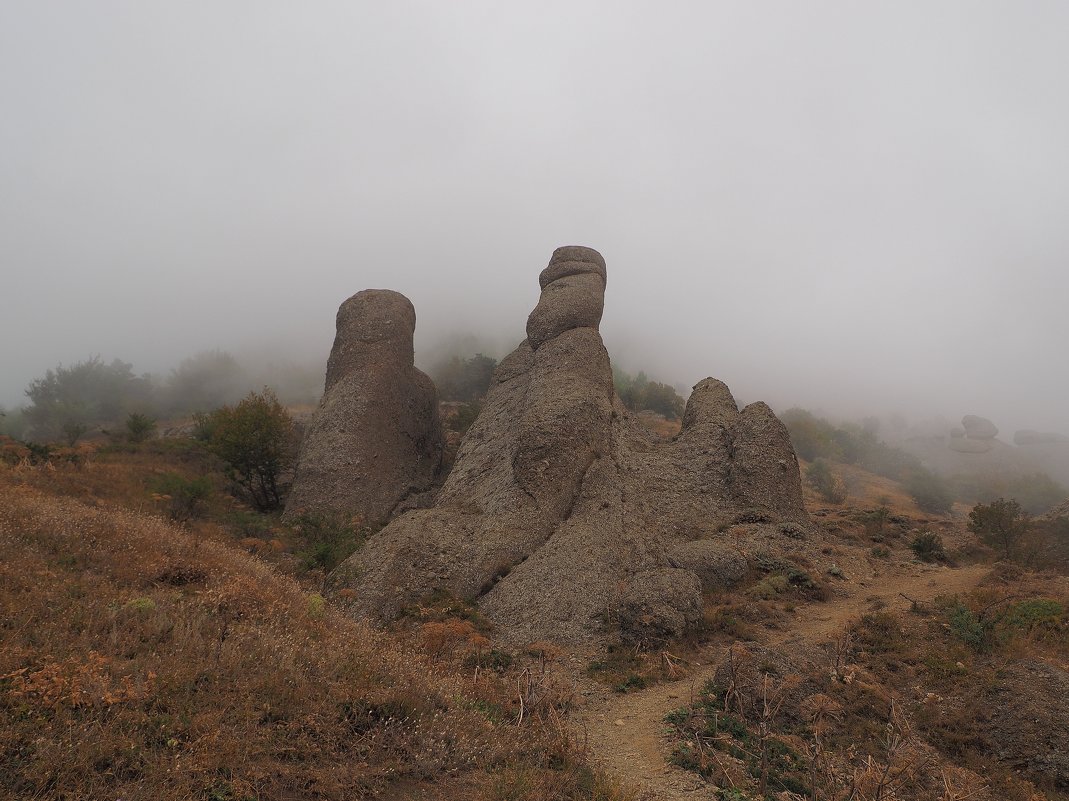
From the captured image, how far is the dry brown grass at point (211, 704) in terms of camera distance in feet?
11.4

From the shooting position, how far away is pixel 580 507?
1488cm

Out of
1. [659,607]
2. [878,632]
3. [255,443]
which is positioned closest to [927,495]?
[878,632]

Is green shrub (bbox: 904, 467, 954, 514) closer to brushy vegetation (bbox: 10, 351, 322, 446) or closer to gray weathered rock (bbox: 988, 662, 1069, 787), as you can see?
gray weathered rock (bbox: 988, 662, 1069, 787)

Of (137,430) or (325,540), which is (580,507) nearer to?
(325,540)

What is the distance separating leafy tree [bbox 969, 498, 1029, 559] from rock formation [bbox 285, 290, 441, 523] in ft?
59.0

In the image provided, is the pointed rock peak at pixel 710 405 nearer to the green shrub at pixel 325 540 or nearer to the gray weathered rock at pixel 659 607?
the gray weathered rock at pixel 659 607

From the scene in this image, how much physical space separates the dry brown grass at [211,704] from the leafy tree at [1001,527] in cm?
1674

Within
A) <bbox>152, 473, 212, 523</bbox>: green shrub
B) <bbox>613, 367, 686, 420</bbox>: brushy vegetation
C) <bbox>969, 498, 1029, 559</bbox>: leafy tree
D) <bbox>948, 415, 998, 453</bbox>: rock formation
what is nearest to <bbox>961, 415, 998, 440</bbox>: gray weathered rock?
<bbox>948, 415, 998, 453</bbox>: rock formation

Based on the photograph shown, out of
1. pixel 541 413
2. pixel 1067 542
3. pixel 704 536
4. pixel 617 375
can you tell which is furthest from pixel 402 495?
pixel 617 375

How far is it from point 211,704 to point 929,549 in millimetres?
17790

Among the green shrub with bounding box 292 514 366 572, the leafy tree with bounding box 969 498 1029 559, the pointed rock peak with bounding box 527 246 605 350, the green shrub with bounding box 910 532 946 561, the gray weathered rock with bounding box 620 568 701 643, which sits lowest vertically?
the green shrub with bounding box 292 514 366 572

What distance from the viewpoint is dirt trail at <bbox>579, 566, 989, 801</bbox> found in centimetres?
583

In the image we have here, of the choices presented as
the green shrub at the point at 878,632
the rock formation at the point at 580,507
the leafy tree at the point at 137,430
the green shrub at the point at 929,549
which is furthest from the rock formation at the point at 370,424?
the green shrub at the point at 929,549

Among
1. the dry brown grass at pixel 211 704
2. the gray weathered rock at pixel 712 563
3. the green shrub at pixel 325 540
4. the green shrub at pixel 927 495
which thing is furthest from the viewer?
the green shrub at pixel 927 495
